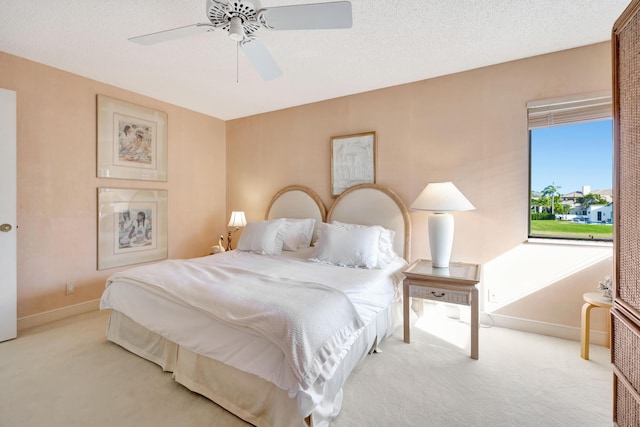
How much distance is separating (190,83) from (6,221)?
2.19 meters

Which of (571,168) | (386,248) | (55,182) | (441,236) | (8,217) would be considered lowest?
(386,248)

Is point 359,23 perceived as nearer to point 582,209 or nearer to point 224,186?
point 582,209

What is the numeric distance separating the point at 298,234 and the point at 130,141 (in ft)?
7.94

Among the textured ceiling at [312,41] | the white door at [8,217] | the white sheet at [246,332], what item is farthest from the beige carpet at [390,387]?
the textured ceiling at [312,41]

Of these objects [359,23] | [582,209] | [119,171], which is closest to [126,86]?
[119,171]

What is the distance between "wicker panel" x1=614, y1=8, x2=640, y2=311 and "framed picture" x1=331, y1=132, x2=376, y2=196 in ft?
7.28

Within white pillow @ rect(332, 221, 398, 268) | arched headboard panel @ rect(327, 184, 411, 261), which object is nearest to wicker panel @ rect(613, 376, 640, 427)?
white pillow @ rect(332, 221, 398, 268)

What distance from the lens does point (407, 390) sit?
6.07 ft

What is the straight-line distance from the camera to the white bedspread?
140 cm

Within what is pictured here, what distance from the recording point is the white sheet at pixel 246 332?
1455 millimetres

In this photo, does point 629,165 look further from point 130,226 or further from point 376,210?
point 130,226

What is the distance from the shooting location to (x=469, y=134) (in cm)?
288

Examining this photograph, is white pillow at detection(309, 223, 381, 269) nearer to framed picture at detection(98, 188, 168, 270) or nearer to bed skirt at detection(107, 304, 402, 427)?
bed skirt at detection(107, 304, 402, 427)

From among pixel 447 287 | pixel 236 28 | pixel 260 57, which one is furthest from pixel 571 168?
pixel 236 28
